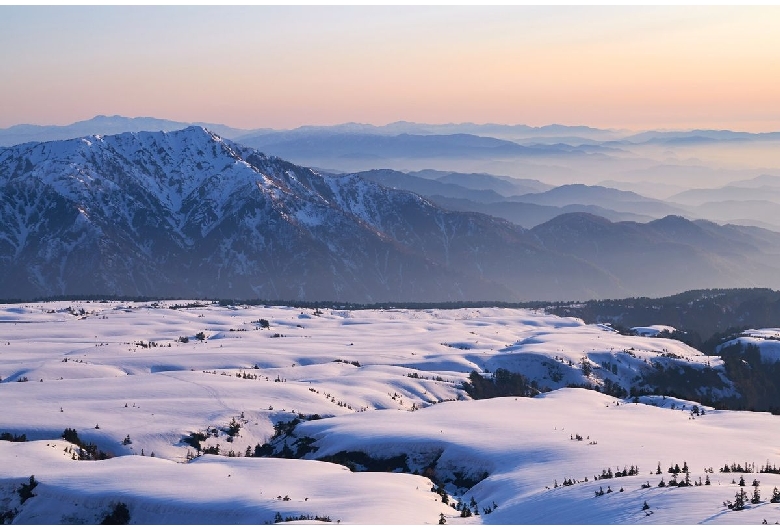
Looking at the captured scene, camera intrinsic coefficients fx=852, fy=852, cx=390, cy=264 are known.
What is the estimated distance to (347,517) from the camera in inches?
1157

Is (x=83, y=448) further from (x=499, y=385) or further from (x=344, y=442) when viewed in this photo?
(x=499, y=385)

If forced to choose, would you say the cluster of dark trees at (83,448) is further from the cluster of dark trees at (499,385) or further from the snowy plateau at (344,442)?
the cluster of dark trees at (499,385)

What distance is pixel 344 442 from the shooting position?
1908 inches

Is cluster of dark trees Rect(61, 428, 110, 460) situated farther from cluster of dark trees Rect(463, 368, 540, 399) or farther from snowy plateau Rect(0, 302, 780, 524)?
cluster of dark trees Rect(463, 368, 540, 399)

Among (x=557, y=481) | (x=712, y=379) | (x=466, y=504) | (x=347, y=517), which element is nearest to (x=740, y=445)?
(x=557, y=481)

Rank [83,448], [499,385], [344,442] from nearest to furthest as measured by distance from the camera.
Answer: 1. [83,448]
2. [344,442]
3. [499,385]

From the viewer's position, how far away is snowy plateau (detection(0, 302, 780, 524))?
103 feet

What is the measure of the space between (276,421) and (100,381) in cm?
1737

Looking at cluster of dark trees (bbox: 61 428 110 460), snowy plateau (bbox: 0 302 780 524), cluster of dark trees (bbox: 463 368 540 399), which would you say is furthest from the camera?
cluster of dark trees (bbox: 463 368 540 399)

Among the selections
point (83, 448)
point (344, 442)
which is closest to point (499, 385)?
point (344, 442)

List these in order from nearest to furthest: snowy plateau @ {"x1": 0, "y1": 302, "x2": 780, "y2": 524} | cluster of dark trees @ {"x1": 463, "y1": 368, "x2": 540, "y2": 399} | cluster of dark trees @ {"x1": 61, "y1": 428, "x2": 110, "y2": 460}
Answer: snowy plateau @ {"x1": 0, "y1": 302, "x2": 780, "y2": 524} → cluster of dark trees @ {"x1": 61, "y1": 428, "x2": 110, "y2": 460} → cluster of dark trees @ {"x1": 463, "y1": 368, "x2": 540, "y2": 399}

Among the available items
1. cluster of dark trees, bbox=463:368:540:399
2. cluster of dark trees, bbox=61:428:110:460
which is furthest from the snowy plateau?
cluster of dark trees, bbox=463:368:540:399

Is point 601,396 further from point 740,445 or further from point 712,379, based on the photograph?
point 712,379

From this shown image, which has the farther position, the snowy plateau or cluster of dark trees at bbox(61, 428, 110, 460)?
cluster of dark trees at bbox(61, 428, 110, 460)
